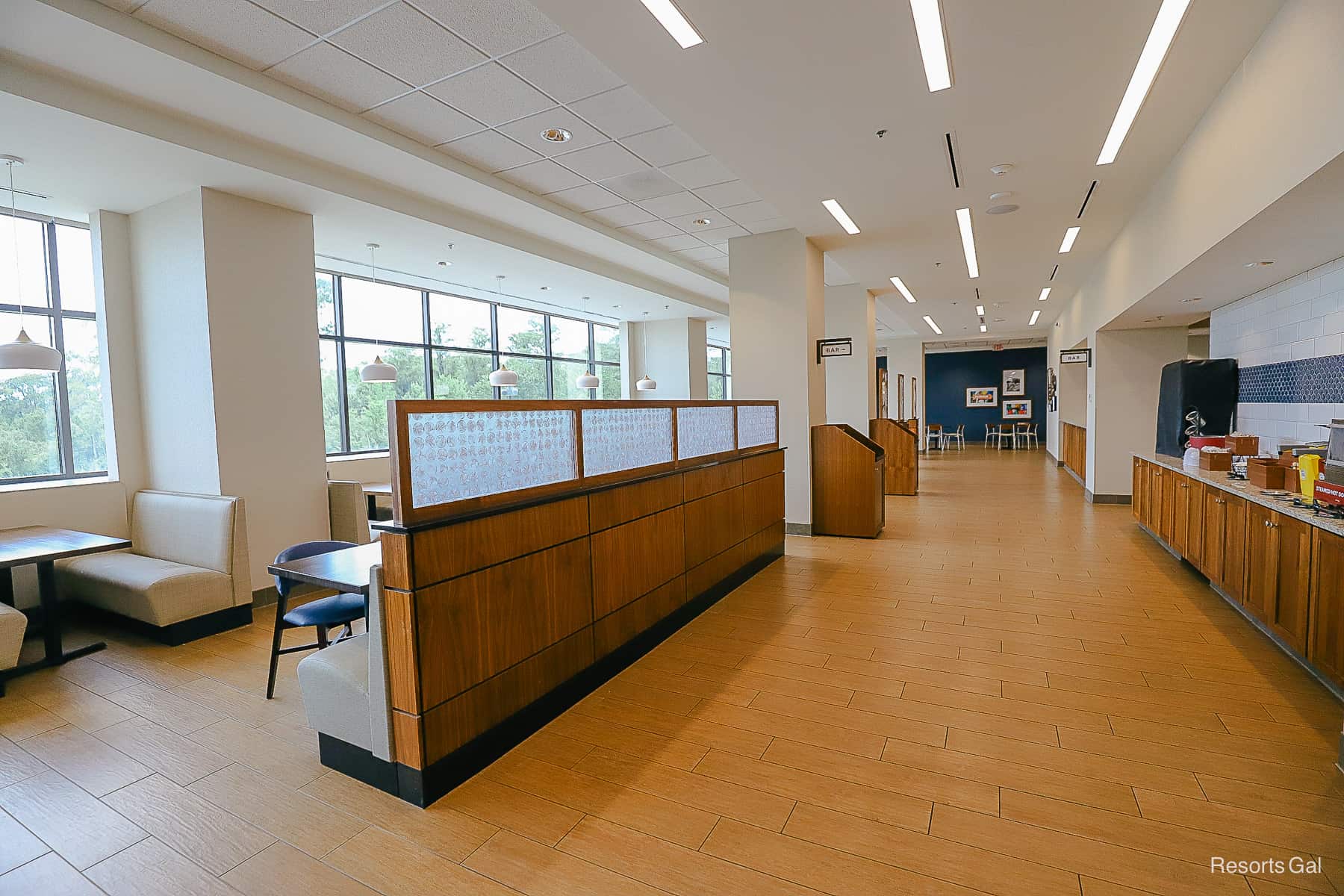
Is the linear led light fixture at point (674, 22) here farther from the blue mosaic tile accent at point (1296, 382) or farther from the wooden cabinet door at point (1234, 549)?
the blue mosaic tile accent at point (1296, 382)

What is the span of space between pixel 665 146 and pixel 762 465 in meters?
2.81

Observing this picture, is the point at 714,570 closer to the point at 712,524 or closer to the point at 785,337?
the point at 712,524

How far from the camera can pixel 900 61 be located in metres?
3.58

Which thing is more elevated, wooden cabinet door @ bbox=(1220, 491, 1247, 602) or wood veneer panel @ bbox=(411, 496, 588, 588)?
wood veneer panel @ bbox=(411, 496, 588, 588)

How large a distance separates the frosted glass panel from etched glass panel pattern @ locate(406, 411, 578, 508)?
132 cm

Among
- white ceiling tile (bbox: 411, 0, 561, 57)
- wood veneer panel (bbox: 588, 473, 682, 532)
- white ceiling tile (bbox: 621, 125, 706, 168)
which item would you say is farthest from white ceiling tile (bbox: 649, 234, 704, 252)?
wood veneer panel (bbox: 588, 473, 682, 532)

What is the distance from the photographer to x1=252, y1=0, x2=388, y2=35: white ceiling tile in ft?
10.7

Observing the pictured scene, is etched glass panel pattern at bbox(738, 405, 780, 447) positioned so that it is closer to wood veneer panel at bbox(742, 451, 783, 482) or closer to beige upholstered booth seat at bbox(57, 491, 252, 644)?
wood veneer panel at bbox(742, 451, 783, 482)

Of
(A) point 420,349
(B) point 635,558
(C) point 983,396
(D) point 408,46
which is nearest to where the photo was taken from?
(D) point 408,46

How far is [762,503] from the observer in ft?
19.0

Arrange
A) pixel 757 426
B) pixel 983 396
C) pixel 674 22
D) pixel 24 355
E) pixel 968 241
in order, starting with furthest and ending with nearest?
pixel 983 396, pixel 968 241, pixel 757 426, pixel 24 355, pixel 674 22

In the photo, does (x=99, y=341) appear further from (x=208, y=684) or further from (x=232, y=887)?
(x=232, y=887)

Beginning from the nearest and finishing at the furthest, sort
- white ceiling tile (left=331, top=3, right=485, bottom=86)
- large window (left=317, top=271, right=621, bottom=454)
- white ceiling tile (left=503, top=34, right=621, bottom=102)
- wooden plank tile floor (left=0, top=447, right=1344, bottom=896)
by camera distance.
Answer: wooden plank tile floor (left=0, top=447, right=1344, bottom=896) → white ceiling tile (left=331, top=3, right=485, bottom=86) → white ceiling tile (left=503, top=34, right=621, bottom=102) → large window (left=317, top=271, right=621, bottom=454)

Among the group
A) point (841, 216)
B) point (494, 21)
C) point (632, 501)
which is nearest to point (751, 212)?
point (841, 216)
